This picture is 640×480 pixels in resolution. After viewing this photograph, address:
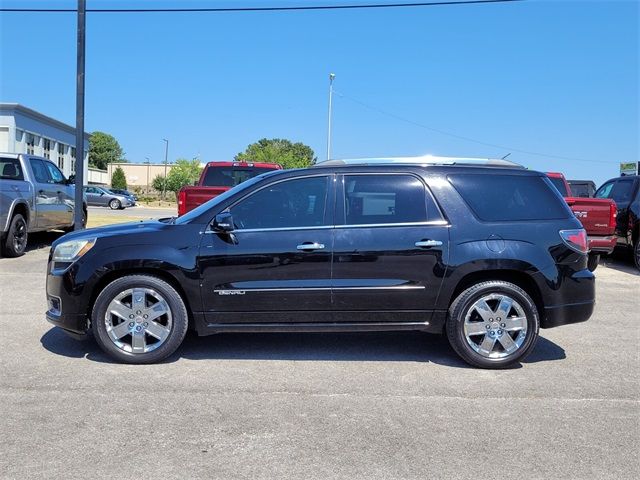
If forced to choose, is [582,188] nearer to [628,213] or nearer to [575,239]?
[628,213]

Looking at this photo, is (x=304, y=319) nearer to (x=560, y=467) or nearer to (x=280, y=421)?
(x=280, y=421)

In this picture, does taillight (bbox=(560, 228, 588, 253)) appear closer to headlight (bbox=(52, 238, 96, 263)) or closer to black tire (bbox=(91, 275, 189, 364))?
black tire (bbox=(91, 275, 189, 364))

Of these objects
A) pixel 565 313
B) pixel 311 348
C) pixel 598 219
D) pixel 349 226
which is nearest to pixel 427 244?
pixel 349 226

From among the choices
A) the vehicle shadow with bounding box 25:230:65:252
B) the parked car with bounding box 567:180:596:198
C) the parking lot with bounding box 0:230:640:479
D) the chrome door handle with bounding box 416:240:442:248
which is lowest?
the parking lot with bounding box 0:230:640:479

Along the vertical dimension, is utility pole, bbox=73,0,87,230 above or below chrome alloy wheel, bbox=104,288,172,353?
above

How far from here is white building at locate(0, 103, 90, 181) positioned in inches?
1521

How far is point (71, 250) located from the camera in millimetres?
5020

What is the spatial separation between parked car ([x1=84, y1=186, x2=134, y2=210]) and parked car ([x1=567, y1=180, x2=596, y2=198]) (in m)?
32.1

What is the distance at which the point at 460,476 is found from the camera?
3178mm

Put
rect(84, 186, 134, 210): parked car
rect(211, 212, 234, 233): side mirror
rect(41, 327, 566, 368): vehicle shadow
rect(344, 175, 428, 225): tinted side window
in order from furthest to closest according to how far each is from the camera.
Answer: rect(84, 186, 134, 210): parked car → rect(41, 327, 566, 368): vehicle shadow → rect(344, 175, 428, 225): tinted side window → rect(211, 212, 234, 233): side mirror

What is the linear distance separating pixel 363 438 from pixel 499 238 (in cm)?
231

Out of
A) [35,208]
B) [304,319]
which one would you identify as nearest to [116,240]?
[304,319]

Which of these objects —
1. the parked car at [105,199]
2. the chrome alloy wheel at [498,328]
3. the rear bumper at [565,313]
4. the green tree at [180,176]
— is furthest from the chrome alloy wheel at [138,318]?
the green tree at [180,176]

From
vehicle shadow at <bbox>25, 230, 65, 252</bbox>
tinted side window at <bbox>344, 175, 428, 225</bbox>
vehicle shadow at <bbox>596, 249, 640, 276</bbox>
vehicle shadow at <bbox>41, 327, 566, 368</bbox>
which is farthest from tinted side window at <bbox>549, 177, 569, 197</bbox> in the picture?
vehicle shadow at <bbox>25, 230, 65, 252</bbox>
